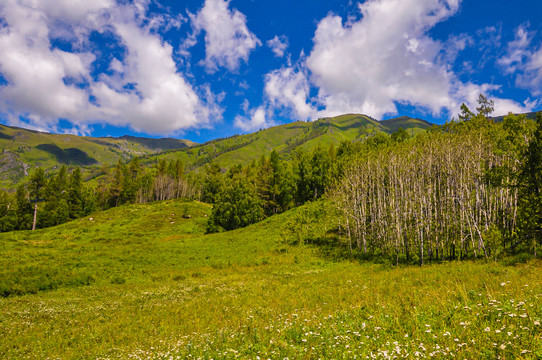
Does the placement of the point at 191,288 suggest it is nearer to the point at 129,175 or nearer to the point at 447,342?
the point at 447,342

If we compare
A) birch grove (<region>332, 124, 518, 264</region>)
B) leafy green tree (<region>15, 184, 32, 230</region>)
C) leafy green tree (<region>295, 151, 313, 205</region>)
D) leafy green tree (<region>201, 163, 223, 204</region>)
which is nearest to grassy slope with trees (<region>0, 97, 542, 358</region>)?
birch grove (<region>332, 124, 518, 264</region>)

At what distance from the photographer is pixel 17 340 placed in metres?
11.1

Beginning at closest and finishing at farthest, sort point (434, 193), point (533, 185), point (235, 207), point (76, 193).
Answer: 1. point (533, 185)
2. point (434, 193)
3. point (235, 207)
4. point (76, 193)

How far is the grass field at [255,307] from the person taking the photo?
6.52 metres

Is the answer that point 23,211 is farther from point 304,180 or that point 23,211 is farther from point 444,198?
point 444,198

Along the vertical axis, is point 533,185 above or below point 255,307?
above

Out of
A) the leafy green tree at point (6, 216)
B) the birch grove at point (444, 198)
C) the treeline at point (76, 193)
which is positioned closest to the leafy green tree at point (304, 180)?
the birch grove at point (444, 198)

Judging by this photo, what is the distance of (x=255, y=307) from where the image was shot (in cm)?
1401

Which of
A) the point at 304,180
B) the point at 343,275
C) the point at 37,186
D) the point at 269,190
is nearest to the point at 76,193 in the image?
the point at 37,186

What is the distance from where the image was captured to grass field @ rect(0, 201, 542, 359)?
21.4ft

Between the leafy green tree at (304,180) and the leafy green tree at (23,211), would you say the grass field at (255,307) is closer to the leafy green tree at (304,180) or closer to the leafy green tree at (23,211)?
the leafy green tree at (304,180)

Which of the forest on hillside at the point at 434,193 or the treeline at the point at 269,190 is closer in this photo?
the forest on hillside at the point at 434,193

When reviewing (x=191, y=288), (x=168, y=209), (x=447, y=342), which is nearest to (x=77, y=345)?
(x=191, y=288)

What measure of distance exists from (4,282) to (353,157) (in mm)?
41806
